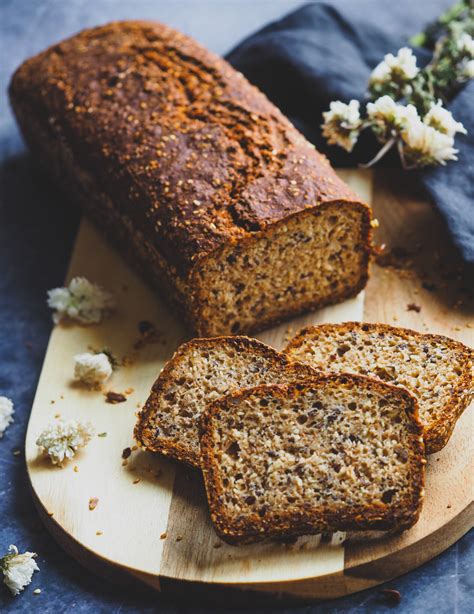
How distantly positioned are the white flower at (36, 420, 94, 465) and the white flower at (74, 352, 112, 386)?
0.28 m

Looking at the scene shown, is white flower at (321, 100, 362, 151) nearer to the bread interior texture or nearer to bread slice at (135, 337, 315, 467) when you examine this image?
bread slice at (135, 337, 315, 467)

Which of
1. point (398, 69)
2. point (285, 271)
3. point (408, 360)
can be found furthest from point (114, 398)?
point (398, 69)

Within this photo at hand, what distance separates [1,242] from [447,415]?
A: 2731 millimetres

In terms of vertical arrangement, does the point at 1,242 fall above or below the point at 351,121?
below

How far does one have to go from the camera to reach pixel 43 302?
4.70 m

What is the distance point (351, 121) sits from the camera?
459 centimetres

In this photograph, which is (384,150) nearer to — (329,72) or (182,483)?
(329,72)

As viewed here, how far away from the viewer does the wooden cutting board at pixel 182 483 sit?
3.29m

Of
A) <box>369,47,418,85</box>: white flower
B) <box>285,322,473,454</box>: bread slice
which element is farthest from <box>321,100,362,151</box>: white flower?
<box>285,322,473,454</box>: bread slice

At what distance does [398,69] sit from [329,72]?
1.71 feet

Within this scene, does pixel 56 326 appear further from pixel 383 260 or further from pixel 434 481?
pixel 434 481

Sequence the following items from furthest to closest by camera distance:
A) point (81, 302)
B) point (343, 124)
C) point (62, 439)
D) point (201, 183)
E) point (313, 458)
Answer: point (343, 124) < point (81, 302) < point (201, 183) < point (62, 439) < point (313, 458)

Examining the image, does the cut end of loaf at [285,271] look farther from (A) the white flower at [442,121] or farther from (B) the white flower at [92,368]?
(A) the white flower at [442,121]

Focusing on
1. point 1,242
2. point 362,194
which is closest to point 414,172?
point 362,194
